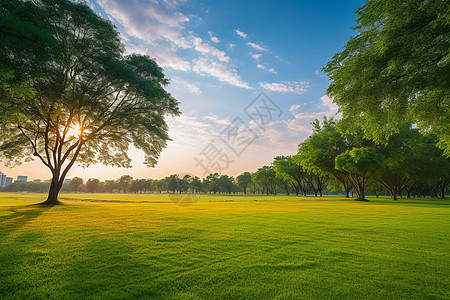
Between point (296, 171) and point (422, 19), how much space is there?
218ft

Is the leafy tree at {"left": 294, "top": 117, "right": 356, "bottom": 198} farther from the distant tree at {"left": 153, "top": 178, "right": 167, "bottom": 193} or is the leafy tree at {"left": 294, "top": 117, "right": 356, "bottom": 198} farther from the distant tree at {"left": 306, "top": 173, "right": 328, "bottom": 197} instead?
the distant tree at {"left": 153, "top": 178, "right": 167, "bottom": 193}

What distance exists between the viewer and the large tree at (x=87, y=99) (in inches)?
653

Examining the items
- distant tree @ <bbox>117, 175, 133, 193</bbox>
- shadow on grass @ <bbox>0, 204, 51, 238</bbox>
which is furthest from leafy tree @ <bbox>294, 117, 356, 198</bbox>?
distant tree @ <bbox>117, 175, 133, 193</bbox>

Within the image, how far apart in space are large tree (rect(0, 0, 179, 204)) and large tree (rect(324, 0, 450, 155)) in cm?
1666

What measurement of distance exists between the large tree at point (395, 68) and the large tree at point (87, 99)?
16.7m

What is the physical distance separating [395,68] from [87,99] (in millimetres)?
24929

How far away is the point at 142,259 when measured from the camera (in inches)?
195

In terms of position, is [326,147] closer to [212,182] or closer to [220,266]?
[220,266]

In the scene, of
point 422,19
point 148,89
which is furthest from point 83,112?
point 422,19

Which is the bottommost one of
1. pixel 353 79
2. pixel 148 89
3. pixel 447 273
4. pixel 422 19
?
pixel 447 273

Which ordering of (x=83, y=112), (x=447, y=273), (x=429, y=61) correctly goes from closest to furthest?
(x=447, y=273), (x=429, y=61), (x=83, y=112)

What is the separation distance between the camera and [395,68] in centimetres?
1018

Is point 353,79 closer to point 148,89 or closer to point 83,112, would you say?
point 148,89

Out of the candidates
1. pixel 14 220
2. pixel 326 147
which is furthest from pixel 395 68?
pixel 326 147
